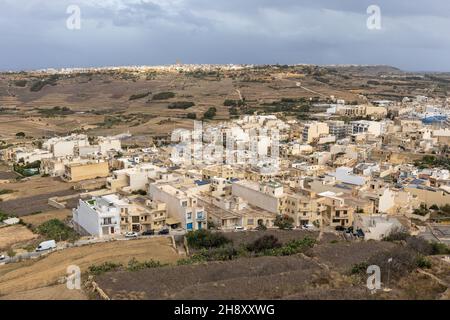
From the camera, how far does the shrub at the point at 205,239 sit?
2095cm

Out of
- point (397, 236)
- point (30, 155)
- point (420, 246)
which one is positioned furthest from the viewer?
point (30, 155)

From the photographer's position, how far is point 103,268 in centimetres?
1695

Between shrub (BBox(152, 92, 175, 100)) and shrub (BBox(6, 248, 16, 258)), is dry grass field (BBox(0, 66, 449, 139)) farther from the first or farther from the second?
shrub (BBox(6, 248, 16, 258))

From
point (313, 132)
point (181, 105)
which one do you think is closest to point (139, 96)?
point (181, 105)

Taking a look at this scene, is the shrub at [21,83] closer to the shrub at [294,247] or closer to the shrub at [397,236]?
the shrub at [294,247]

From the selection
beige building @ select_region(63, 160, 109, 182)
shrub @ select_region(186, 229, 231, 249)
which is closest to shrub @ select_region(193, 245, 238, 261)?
shrub @ select_region(186, 229, 231, 249)

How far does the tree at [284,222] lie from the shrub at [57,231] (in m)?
9.52

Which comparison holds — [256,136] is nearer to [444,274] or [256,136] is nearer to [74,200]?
[74,200]

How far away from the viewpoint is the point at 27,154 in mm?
42500

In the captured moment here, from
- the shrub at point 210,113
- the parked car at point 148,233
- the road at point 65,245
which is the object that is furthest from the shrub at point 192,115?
the road at point 65,245

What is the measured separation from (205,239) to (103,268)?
17.4 feet

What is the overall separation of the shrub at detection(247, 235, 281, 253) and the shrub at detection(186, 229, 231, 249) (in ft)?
4.92

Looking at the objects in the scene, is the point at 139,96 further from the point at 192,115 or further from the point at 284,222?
the point at 284,222
